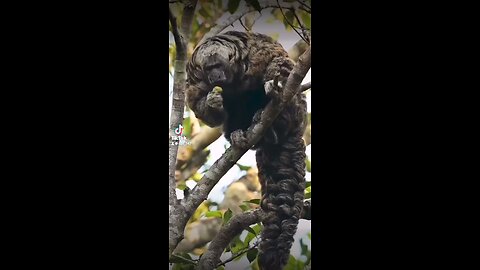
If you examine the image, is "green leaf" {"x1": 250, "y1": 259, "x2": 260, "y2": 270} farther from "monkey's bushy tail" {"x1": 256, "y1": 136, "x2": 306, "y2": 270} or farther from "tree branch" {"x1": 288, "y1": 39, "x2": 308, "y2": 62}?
"tree branch" {"x1": 288, "y1": 39, "x2": 308, "y2": 62}

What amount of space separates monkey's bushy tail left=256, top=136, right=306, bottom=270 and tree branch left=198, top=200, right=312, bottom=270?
0.06m

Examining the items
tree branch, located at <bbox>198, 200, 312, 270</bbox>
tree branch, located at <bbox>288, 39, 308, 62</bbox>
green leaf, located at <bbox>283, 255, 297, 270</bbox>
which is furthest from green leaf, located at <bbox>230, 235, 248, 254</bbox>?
tree branch, located at <bbox>288, 39, 308, 62</bbox>

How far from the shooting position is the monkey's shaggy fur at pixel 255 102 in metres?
3.64

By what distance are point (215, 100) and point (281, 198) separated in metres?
0.61

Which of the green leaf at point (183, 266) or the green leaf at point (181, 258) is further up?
the green leaf at point (181, 258)

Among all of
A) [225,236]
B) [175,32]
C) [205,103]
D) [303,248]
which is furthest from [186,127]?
[303,248]

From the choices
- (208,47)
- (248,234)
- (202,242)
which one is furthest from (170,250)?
(208,47)

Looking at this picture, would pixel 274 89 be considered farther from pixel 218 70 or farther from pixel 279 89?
pixel 218 70

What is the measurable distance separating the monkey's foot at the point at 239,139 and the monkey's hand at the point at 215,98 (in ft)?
0.48

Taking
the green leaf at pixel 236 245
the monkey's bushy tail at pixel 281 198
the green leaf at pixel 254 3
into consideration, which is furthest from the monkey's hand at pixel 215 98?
→ the green leaf at pixel 236 245

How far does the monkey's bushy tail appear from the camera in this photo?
367 cm

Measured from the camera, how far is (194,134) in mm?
3656

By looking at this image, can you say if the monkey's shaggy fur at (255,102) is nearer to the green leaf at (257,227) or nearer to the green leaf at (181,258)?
the green leaf at (257,227)

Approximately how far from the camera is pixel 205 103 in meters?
3.65
